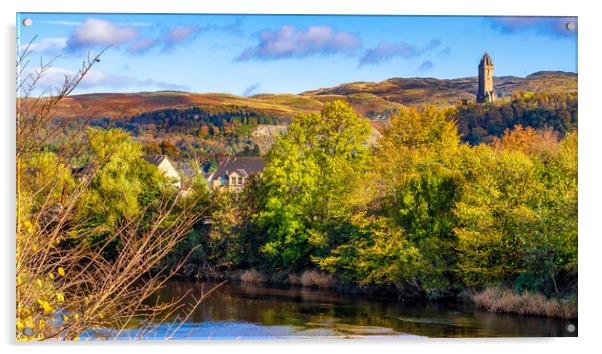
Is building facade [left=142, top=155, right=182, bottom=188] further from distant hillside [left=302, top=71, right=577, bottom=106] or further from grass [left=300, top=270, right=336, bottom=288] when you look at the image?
grass [left=300, top=270, right=336, bottom=288]

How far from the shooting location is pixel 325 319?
8148 mm

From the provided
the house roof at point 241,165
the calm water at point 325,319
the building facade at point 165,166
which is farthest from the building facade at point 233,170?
the calm water at point 325,319

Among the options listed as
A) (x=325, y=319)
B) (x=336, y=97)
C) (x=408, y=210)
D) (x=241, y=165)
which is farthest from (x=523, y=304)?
(x=408, y=210)

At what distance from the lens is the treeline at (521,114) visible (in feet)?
21.8

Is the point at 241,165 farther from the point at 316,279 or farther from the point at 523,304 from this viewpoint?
the point at 316,279

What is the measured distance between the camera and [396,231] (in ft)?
37.6

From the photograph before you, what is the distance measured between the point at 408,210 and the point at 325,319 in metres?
3.49

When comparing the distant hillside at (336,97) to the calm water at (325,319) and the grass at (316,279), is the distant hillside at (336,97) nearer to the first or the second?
the calm water at (325,319)

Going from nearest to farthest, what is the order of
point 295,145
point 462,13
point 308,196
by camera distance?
1. point 462,13
2. point 295,145
3. point 308,196

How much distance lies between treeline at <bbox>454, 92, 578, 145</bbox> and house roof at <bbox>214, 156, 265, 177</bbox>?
6.56 feet

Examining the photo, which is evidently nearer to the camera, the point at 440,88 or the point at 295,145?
the point at 440,88

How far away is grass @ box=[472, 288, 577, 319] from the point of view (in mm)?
6938

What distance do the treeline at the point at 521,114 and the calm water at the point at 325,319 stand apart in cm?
161
